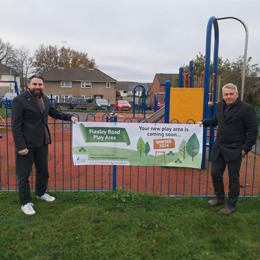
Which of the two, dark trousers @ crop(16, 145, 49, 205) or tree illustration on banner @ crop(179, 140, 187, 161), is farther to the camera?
tree illustration on banner @ crop(179, 140, 187, 161)

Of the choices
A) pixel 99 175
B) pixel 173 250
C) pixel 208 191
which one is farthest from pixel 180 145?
pixel 99 175

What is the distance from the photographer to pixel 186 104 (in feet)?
18.7

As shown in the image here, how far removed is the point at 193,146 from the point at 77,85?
135 ft

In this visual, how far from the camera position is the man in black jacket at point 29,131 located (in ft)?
10.6

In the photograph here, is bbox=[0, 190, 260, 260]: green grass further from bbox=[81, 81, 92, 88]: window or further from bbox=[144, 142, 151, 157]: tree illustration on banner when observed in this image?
bbox=[81, 81, 92, 88]: window

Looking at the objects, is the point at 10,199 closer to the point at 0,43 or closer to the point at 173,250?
the point at 173,250

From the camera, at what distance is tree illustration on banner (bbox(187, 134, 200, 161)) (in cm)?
392

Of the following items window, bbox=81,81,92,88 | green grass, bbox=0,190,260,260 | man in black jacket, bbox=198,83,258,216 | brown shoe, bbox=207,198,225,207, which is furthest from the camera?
window, bbox=81,81,92,88

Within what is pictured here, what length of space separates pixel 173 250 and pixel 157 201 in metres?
1.19

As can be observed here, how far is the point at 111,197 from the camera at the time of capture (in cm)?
392

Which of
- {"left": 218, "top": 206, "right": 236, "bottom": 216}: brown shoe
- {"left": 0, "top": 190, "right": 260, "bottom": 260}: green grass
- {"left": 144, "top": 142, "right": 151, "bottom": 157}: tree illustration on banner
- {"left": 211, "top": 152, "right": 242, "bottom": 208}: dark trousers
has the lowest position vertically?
{"left": 0, "top": 190, "right": 260, "bottom": 260}: green grass

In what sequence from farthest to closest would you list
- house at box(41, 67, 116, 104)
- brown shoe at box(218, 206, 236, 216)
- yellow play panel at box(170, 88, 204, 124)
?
house at box(41, 67, 116, 104) → yellow play panel at box(170, 88, 204, 124) → brown shoe at box(218, 206, 236, 216)

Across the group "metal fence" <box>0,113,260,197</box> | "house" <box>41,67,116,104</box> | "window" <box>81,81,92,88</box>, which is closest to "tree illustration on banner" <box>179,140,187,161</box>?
"metal fence" <box>0,113,260,197</box>

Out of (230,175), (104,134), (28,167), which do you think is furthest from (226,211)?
(28,167)
